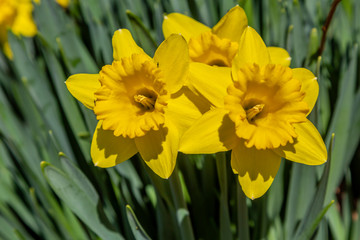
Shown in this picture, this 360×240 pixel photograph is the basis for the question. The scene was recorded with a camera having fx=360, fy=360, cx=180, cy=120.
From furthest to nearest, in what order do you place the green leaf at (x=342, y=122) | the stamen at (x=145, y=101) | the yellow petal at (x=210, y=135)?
the green leaf at (x=342, y=122), the stamen at (x=145, y=101), the yellow petal at (x=210, y=135)

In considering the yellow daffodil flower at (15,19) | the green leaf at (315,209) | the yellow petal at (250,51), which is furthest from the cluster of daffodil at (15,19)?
the green leaf at (315,209)

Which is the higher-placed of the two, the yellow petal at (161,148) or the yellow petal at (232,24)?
the yellow petal at (232,24)

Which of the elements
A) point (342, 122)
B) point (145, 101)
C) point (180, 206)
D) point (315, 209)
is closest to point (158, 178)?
point (180, 206)

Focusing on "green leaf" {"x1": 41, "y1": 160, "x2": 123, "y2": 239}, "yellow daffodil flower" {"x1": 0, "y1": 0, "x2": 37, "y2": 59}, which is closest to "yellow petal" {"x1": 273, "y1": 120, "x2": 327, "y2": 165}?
"green leaf" {"x1": 41, "y1": 160, "x2": 123, "y2": 239}

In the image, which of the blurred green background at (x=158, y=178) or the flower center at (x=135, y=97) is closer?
the flower center at (x=135, y=97)

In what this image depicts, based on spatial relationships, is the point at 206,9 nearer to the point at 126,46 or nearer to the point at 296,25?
the point at 296,25

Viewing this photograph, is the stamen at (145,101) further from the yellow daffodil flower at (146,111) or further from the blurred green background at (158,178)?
the blurred green background at (158,178)

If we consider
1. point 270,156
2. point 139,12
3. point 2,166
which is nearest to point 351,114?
point 270,156
